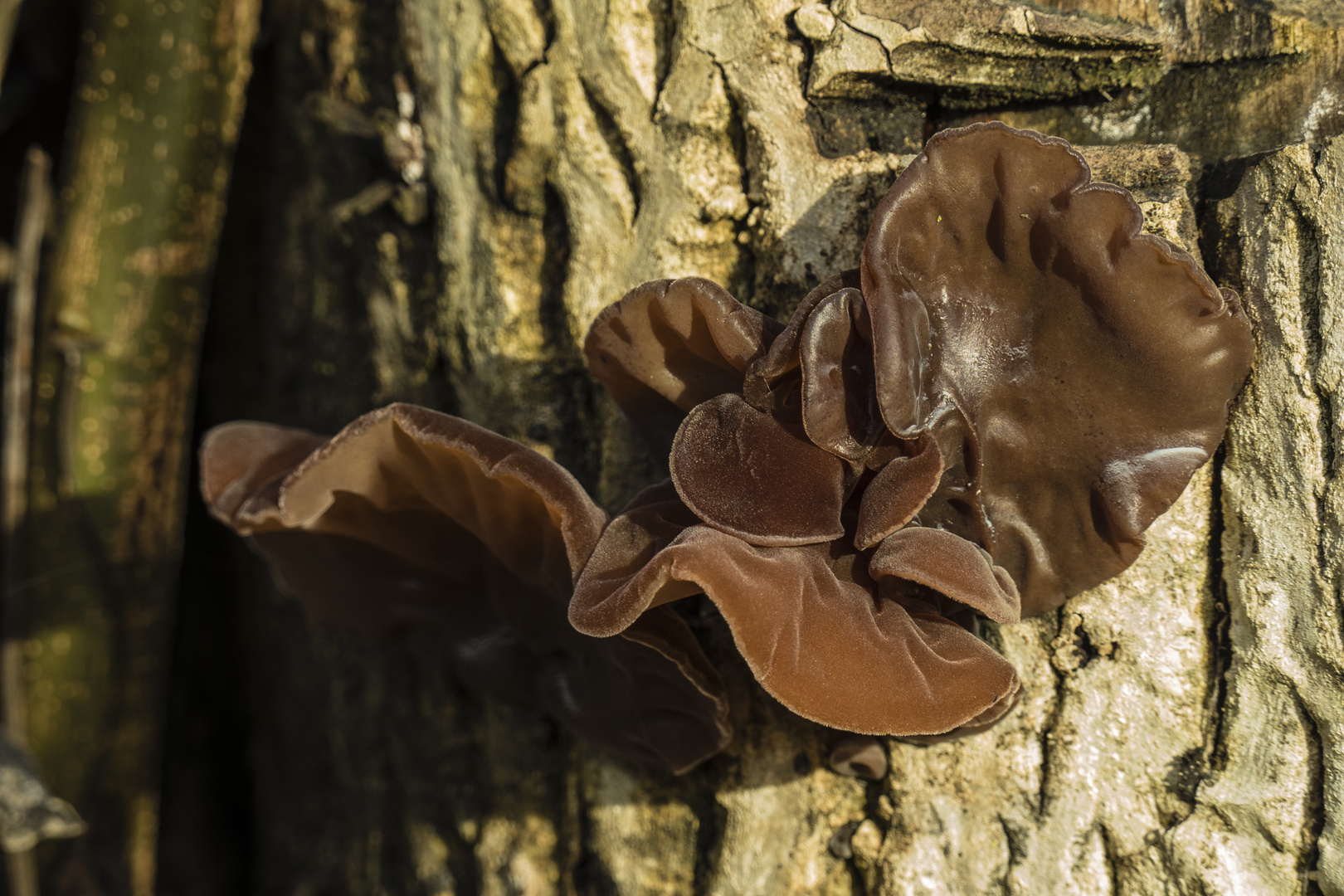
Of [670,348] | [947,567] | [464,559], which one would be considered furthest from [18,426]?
[947,567]

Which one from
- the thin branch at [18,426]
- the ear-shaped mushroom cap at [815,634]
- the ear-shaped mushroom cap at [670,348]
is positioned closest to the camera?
the ear-shaped mushroom cap at [815,634]

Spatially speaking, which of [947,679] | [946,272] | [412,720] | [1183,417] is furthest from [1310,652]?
[412,720]

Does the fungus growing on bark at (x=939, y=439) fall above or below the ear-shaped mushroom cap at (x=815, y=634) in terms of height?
above

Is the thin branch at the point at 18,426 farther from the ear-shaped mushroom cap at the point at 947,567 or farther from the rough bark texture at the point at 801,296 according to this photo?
the ear-shaped mushroom cap at the point at 947,567

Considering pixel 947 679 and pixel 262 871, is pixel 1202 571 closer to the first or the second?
pixel 947 679

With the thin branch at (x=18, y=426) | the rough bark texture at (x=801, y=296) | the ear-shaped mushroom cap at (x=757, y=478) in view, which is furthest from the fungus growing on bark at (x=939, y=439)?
the thin branch at (x=18, y=426)

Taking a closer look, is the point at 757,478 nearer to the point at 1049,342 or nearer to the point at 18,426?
the point at 1049,342
